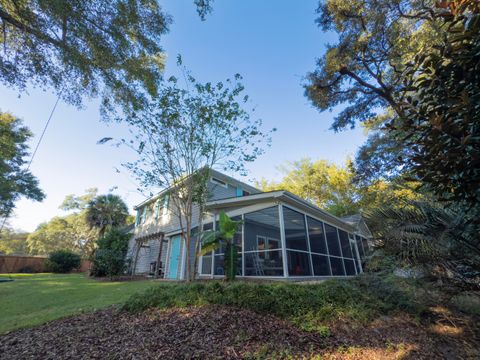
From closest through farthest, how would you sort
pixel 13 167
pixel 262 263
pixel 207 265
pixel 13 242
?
pixel 262 263 → pixel 207 265 → pixel 13 167 → pixel 13 242

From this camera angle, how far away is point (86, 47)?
7.21 meters

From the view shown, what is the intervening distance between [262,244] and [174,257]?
4966mm

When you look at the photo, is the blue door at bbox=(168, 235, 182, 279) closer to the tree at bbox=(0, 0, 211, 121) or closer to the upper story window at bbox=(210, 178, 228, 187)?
the upper story window at bbox=(210, 178, 228, 187)

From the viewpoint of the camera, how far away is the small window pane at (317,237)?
1165cm

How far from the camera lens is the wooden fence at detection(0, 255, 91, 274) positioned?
68.4 ft

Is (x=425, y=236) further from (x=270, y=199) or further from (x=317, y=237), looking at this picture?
(x=317, y=237)

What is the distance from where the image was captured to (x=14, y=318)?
5.14 metres

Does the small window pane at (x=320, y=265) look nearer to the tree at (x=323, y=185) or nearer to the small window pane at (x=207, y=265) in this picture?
the small window pane at (x=207, y=265)

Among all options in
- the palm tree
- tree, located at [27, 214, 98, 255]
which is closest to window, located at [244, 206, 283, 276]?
the palm tree

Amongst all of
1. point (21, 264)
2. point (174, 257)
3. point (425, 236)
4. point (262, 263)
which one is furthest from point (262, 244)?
point (21, 264)

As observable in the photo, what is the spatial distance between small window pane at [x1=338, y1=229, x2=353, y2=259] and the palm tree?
19404mm

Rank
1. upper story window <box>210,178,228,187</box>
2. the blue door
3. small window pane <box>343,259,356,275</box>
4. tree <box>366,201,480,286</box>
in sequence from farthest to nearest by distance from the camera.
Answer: upper story window <box>210,178,228,187</box> → small window pane <box>343,259,356,275</box> → the blue door → tree <box>366,201,480,286</box>

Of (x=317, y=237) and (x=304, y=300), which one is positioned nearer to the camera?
(x=304, y=300)

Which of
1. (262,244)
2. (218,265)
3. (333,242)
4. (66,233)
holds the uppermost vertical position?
(66,233)
